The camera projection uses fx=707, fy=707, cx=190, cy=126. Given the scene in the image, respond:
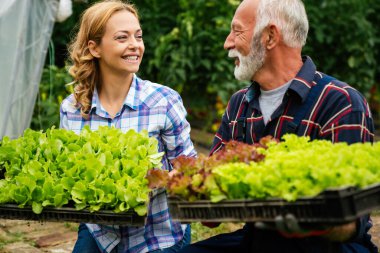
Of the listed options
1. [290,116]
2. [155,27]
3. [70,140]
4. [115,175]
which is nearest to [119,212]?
[115,175]

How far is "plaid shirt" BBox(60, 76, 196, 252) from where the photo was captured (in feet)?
12.4

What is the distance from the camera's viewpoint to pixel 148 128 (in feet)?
12.8

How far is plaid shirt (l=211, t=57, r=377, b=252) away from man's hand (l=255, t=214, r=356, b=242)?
0.17 meters

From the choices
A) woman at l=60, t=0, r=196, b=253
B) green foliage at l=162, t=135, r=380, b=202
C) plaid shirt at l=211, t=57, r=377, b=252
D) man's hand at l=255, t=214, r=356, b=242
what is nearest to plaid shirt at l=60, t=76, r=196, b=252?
woman at l=60, t=0, r=196, b=253

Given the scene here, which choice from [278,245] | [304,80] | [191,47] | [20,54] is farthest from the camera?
[191,47]

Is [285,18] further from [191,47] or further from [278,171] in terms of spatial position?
[191,47]

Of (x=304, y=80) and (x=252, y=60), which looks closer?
(x=304, y=80)

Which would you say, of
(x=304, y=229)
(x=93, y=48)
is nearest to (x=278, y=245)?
(x=304, y=229)

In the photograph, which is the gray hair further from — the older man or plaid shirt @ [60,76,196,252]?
plaid shirt @ [60,76,196,252]

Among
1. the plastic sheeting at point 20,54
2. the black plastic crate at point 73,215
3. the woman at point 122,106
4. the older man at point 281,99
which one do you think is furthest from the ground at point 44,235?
the older man at point 281,99

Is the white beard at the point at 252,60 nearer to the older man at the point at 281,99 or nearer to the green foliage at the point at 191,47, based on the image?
the older man at the point at 281,99

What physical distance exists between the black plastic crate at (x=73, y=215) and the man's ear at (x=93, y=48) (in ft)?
3.81

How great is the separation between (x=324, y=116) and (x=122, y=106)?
1257 millimetres

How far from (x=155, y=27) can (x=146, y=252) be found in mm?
4732
